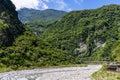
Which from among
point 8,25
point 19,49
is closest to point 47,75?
point 19,49

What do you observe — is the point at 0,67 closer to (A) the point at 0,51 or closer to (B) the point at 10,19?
(A) the point at 0,51

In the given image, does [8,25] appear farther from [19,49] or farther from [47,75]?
[47,75]

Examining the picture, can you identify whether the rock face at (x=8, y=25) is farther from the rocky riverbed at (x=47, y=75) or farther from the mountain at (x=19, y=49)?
the rocky riverbed at (x=47, y=75)

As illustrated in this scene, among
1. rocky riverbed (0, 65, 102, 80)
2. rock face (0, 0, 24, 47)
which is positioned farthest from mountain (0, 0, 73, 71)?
rocky riverbed (0, 65, 102, 80)

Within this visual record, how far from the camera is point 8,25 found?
13612 centimetres

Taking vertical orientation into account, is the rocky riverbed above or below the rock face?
below

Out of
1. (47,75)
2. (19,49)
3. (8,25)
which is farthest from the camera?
(8,25)

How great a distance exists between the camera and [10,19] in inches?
5625

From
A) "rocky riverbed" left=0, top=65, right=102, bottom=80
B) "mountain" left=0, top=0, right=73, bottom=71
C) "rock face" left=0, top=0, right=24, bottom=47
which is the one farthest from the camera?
"rock face" left=0, top=0, right=24, bottom=47

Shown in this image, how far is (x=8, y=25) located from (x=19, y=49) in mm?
12459

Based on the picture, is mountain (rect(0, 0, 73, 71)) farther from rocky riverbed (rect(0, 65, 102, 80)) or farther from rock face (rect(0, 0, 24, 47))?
rocky riverbed (rect(0, 65, 102, 80))

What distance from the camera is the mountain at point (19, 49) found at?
121 meters

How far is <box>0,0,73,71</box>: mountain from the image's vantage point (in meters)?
121

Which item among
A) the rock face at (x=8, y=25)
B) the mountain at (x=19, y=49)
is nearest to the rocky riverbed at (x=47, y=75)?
the mountain at (x=19, y=49)
